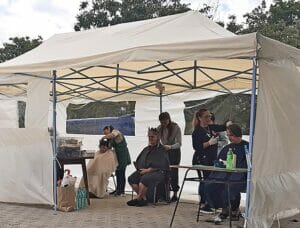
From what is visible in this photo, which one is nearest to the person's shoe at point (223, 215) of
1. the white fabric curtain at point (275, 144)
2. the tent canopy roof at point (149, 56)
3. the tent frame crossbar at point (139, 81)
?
the white fabric curtain at point (275, 144)

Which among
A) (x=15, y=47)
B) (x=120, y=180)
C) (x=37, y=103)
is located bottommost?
(x=120, y=180)

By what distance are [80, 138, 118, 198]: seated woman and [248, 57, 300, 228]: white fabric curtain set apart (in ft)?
11.9

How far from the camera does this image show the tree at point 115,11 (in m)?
23.0

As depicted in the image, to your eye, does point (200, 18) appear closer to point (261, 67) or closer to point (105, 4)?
point (261, 67)

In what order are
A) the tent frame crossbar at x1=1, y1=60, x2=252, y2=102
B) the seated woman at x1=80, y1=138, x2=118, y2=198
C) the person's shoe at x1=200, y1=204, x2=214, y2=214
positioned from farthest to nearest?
the seated woman at x1=80, y1=138, x2=118, y2=198 → the tent frame crossbar at x1=1, y1=60, x2=252, y2=102 → the person's shoe at x1=200, y1=204, x2=214, y2=214

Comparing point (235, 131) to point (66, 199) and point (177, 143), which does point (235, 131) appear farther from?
point (66, 199)

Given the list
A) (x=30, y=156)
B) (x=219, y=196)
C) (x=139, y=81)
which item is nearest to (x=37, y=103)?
(x=30, y=156)

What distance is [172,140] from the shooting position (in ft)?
26.3

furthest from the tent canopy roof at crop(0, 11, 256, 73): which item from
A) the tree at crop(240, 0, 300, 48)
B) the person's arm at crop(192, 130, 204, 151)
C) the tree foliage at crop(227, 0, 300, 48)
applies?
the tree at crop(240, 0, 300, 48)

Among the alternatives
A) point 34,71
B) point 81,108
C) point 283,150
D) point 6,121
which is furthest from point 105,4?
point 283,150

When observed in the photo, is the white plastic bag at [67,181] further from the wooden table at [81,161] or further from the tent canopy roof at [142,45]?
the tent canopy roof at [142,45]

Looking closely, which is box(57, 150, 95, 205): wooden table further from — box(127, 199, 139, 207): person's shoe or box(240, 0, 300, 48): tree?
box(240, 0, 300, 48): tree

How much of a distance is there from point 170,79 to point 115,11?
1537cm

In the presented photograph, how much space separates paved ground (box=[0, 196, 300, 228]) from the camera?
6102mm
